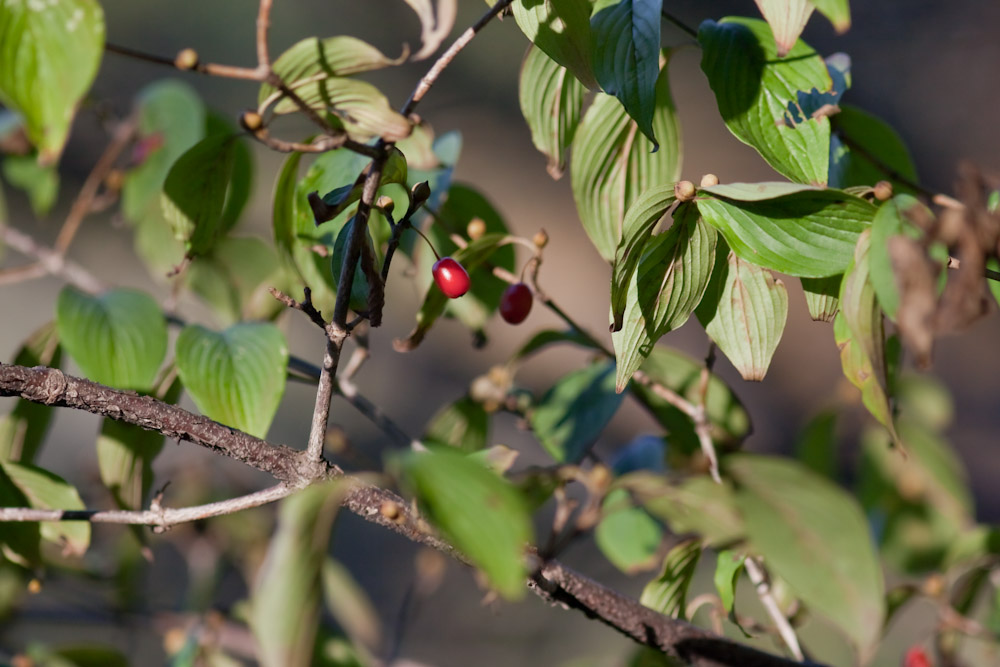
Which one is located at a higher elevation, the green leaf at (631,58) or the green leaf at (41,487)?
the green leaf at (631,58)

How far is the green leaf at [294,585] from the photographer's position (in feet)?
1.08

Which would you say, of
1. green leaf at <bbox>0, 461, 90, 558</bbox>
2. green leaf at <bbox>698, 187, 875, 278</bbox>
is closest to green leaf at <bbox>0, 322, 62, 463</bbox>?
green leaf at <bbox>0, 461, 90, 558</bbox>

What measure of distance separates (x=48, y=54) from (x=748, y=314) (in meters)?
0.49

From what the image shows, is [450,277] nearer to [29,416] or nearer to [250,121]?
[250,121]

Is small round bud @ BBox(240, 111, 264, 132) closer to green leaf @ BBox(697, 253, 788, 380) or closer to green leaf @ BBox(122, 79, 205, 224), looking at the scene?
green leaf @ BBox(697, 253, 788, 380)

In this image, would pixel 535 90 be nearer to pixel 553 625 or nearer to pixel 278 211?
pixel 278 211

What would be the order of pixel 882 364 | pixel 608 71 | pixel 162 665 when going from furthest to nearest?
pixel 162 665 → pixel 608 71 → pixel 882 364

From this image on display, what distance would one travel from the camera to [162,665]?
6.27 feet

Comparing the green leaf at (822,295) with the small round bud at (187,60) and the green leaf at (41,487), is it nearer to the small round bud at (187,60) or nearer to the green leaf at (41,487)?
the small round bud at (187,60)

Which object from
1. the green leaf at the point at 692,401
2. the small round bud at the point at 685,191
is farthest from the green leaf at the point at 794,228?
the green leaf at the point at 692,401

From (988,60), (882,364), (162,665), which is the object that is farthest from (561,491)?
(988,60)

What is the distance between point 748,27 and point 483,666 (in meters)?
1.94

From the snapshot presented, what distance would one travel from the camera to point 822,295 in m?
0.57

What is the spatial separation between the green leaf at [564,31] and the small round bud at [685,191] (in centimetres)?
11
